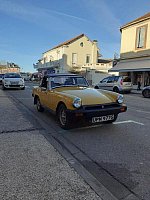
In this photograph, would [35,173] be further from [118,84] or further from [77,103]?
[118,84]

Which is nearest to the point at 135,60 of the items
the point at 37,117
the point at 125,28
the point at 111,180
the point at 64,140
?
the point at 125,28

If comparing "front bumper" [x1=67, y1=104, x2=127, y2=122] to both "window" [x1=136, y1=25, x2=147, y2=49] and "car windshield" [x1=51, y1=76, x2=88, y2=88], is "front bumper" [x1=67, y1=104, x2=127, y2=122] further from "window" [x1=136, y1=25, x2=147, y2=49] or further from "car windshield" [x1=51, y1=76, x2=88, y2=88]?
"window" [x1=136, y1=25, x2=147, y2=49]

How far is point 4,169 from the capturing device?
355cm

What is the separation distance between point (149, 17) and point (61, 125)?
20.1 metres

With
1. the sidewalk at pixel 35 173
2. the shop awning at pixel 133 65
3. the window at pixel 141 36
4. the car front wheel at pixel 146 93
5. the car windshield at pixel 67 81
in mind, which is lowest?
the sidewalk at pixel 35 173

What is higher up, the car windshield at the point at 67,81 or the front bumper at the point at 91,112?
the car windshield at the point at 67,81

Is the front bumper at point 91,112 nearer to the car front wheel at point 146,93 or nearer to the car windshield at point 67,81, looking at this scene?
the car windshield at point 67,81

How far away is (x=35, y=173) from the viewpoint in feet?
11.3

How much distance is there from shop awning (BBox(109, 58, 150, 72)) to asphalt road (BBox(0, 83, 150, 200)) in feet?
50.2

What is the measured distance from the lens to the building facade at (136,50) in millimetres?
22625

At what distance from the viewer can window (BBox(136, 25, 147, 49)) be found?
2306cm

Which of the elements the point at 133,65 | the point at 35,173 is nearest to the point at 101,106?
the point at 35,173

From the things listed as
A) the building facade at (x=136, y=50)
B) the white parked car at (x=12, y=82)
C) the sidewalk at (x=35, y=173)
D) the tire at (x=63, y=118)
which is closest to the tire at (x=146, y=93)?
the building facade at (x=136, y=50)

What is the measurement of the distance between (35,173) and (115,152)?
1.74 meters
